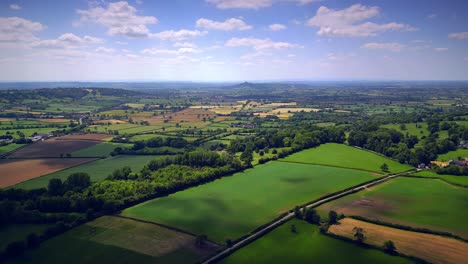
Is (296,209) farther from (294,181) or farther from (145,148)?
(145,148)

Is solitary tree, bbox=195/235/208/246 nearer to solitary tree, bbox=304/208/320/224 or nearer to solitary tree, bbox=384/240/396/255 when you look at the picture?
solitary tree, bbox=304/208/320/224

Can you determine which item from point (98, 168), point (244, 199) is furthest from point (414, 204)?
point (98, 168)

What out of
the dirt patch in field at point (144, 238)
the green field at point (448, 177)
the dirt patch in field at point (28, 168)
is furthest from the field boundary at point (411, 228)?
the dirt patch in field at point (28, 168)

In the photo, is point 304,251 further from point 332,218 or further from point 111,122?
point 111,122

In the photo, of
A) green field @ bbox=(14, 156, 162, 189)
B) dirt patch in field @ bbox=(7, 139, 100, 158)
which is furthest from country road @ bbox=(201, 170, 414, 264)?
dirt patch in field @ bbox=(7, 139, 100, 158)

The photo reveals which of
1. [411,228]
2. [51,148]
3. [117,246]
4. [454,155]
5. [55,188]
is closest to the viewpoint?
[117,246]

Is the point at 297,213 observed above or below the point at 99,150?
below

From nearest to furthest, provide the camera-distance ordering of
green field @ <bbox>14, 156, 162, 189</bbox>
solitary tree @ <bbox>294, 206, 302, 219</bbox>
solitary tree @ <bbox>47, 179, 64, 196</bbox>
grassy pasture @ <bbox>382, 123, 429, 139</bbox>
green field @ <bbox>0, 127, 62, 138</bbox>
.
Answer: solitary tree @ <bbox>294, 206, 302, 219</bbox> < solitary tree @ <bbox>47, 179, 64, 196</bbox> < green field @ <bbox>14, 156, 162, 189</bbox> < grassy pasture @ <bbox>382, 123, 429, 139</bbox> < green field @ <bbox>0, 127, 62, 138</bbox>
